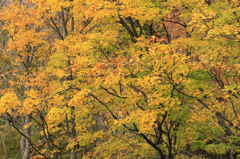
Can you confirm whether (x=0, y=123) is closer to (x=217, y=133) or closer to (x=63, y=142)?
(x=63, y=142)

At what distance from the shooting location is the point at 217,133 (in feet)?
32.4

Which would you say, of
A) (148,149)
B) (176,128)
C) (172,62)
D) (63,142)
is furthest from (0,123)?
(172,62)

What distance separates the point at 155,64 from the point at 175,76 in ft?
3.02

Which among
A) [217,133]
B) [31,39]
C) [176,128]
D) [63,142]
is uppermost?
[31,39]

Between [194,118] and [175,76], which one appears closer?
[175,76]

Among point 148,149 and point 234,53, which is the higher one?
point 234,53

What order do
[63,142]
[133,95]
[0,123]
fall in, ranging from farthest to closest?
1. [0,123]
2. [63,142]
3. [133,95]

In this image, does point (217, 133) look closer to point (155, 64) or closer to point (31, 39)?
point (155, 64)

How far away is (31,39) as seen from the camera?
487 inches

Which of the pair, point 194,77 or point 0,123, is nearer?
point 194,77

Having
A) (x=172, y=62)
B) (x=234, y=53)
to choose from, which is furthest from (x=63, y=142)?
(x=234, y=53)

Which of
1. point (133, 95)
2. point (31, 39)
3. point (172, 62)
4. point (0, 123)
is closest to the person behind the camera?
point (172, 62)

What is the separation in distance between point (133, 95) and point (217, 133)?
477cm

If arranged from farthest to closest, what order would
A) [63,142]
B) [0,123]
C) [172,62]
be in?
[0,123]
[63,142]
[172,62]
